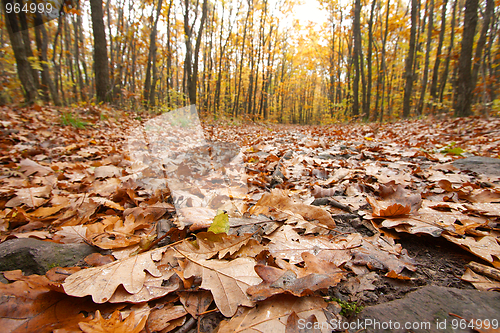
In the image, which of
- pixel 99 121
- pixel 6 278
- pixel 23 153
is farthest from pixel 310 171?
pixel 99 121


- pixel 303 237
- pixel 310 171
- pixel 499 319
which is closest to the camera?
pixel 499 319

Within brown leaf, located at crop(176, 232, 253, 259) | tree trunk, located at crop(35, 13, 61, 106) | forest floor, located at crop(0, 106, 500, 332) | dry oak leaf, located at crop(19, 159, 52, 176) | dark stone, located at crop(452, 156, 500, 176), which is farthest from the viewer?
tree trunk, located at crop(35, 13, 61, 106)

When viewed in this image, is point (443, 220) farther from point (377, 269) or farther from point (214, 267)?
point (214, 267)

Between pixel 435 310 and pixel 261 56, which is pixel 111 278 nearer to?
pixel 435 310

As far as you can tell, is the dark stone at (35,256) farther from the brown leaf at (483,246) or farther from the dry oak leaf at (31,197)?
the brown leaf at (483,246)

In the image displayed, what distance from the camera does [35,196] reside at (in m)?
1.62

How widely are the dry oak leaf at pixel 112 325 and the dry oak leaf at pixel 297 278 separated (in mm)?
349

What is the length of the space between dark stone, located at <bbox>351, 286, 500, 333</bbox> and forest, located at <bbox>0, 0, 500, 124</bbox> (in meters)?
7.86

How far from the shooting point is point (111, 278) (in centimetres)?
78

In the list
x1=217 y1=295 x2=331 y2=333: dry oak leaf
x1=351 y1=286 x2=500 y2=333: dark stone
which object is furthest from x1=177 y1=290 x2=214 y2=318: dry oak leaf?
x1=351 y1=286 x2=500 y2=333: dark stone

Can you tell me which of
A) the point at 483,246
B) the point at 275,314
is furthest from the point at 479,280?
the point at 275,314

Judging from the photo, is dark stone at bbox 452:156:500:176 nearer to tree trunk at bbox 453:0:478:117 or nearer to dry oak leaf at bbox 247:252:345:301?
dry oak leaf at bbox 247:252:345:301

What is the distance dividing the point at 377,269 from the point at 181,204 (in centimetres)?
116

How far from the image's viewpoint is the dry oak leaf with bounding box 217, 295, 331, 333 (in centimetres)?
60
